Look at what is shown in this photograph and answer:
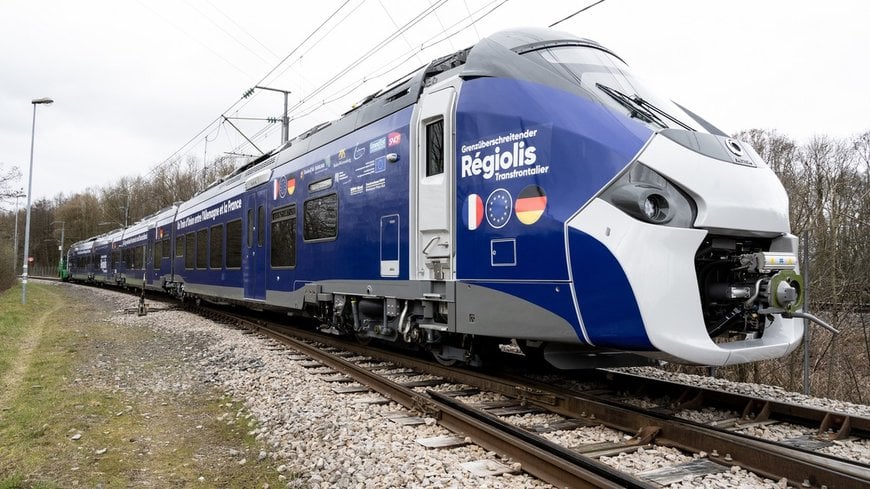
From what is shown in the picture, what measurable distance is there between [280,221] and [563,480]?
7.10 metres

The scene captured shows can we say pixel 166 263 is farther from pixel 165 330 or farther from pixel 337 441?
pixel 337 441

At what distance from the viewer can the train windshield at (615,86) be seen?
456 centimetres

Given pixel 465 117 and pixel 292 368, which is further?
pixel 292 368

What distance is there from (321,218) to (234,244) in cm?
458

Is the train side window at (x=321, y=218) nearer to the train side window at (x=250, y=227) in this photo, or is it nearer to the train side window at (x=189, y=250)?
the train side window at (x=250, y=227)

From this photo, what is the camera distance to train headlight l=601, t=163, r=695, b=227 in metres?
3.98

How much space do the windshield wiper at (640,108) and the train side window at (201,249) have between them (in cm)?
1162

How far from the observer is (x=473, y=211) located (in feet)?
16.7

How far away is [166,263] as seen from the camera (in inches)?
714

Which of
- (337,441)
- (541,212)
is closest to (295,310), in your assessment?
(337,441)

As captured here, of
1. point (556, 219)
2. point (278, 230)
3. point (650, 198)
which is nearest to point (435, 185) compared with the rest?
point (556, 219)

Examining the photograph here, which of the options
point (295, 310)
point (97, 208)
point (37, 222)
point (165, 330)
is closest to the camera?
point (295, 310)

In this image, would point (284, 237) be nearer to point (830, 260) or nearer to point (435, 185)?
point (435, 185)

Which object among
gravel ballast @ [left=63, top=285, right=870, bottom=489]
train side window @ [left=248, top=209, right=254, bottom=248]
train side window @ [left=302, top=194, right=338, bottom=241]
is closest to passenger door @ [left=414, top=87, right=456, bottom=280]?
gravel ballast @ [left=63, top=285, right=870, bottom=489]
